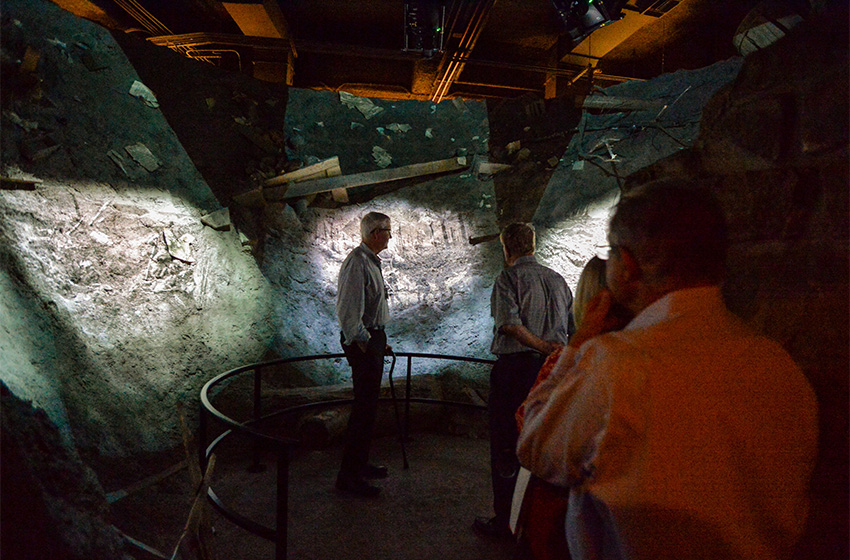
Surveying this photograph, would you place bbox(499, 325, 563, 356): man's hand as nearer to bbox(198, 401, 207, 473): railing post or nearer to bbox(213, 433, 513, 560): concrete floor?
bbox(213, 433, 513, 560): concrete floor

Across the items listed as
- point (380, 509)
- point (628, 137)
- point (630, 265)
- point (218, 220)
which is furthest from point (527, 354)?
point (628, 137)

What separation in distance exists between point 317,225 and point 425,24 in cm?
307

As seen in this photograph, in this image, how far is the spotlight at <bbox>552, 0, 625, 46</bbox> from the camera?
5.03 m

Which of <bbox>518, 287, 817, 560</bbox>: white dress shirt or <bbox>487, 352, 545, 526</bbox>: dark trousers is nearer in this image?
<bbox>518, 287, 817, 560</bbox>: white dress shirt

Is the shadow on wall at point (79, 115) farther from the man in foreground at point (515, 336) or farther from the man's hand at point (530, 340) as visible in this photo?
the man's hand at point (530, 340)

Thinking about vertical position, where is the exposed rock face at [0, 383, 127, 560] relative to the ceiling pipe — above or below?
below

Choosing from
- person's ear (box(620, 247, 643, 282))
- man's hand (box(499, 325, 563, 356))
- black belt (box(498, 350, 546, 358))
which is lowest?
black belt (box(498, 350, 546, 358))

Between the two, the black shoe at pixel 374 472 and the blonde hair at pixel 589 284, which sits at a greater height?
the blonde hair at pixel 589 284

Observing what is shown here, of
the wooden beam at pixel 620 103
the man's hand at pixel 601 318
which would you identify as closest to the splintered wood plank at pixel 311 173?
the wooden beam at pixel 620 103

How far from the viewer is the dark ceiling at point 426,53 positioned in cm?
708

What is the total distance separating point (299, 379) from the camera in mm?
4895

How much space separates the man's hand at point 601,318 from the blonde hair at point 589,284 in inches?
2.4

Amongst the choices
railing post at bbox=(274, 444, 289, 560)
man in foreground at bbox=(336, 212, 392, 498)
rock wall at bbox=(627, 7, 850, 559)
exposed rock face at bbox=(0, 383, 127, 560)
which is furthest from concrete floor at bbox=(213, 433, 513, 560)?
rock wall at bbox=(627, 7, 850, 559)

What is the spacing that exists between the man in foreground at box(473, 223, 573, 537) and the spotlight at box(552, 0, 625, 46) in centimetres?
390
